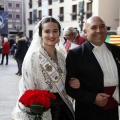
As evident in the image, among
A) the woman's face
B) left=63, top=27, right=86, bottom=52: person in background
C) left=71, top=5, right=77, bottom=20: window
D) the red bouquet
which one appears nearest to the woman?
the woman's face

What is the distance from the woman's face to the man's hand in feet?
1.92

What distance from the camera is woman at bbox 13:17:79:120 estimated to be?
2533mm

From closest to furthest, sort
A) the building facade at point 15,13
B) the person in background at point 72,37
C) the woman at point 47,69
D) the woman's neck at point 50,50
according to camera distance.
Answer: the woman at point 47,69 < the woman's neck at point 50,50 < the person in background at point 72,37 < the building facade at point 15,13

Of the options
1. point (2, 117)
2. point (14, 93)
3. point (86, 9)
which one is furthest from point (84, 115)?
point (86, 9)

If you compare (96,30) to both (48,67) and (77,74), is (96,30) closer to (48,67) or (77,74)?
(77,74)

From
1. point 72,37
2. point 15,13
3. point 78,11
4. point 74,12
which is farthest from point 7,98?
point 15,13

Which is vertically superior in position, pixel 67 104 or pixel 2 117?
pixel 67 104

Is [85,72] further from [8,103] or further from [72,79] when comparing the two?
[8,103]

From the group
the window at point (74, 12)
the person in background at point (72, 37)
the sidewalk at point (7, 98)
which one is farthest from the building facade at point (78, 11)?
the person in background at point (72, 37)

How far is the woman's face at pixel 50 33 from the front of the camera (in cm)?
258

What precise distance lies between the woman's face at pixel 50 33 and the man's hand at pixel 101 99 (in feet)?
1.92

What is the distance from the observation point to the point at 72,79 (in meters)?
2.47

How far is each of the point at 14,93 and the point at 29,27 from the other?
1444 inches

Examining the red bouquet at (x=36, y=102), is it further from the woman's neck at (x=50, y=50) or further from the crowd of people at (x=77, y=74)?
the woman's neck at (x=50, y=50)
